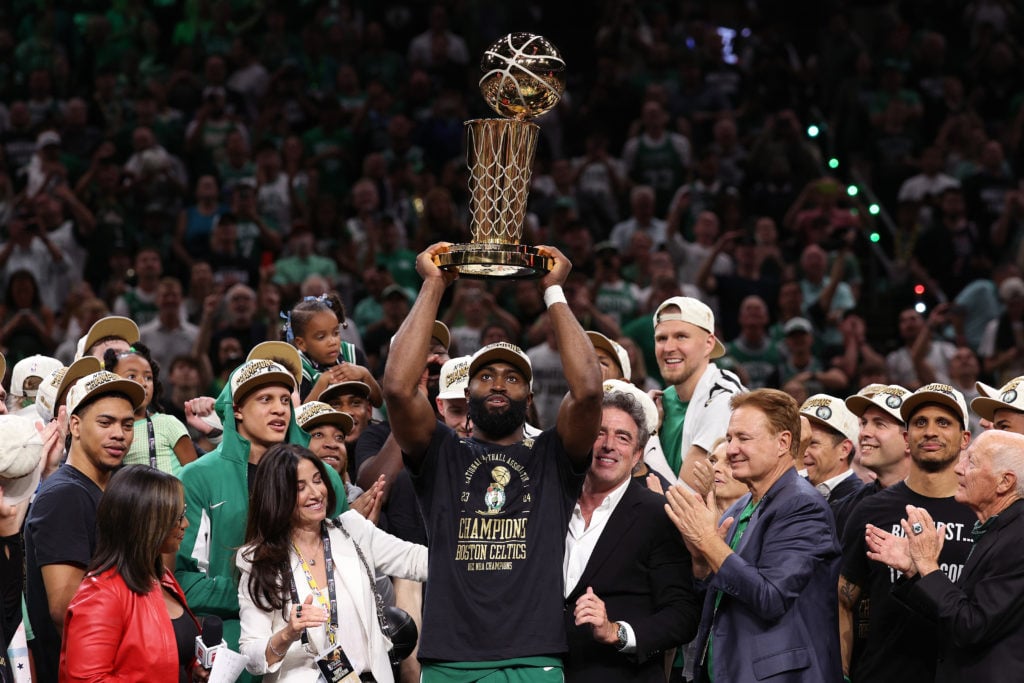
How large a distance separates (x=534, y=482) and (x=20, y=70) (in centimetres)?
1354

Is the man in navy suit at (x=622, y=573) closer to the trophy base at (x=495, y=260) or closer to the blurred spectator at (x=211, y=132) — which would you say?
the trophy base at (x=495, y=260)

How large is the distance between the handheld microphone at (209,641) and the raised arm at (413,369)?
1.06 m

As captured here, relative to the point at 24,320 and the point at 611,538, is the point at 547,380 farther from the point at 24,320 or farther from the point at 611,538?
the point at 611,538

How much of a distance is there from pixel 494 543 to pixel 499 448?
15.3 inches

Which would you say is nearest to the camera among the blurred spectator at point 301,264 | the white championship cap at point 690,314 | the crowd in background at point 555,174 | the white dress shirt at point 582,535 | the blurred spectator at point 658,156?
the white dress shirt at point 582,535

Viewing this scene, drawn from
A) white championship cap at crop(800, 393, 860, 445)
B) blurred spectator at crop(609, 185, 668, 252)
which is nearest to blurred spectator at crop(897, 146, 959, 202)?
blurred spectator at crop(609, 185, 668, 252)

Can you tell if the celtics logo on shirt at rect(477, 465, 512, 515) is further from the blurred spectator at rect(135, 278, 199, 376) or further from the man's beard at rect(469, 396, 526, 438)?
the blurred spectator at rect(135, 278, 199, 376)

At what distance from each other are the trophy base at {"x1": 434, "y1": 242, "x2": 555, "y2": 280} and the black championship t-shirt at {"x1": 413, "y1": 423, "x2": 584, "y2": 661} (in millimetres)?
635

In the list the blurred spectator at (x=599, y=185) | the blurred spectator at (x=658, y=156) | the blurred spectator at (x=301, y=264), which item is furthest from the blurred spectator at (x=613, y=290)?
the blurred spectator at (x=658, y=156)

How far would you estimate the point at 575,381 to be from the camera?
211 inches

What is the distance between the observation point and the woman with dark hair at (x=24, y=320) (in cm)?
1172

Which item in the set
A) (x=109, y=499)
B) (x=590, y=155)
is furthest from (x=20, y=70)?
(x=109, y=499)

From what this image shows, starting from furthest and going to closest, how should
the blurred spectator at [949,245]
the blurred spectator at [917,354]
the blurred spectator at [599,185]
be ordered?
the blurred spectator at [599,185] < the blurred spectator at [949,245] < the blurred spectator at [917,354]

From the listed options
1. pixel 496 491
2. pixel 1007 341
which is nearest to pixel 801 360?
pixel 1007 341
